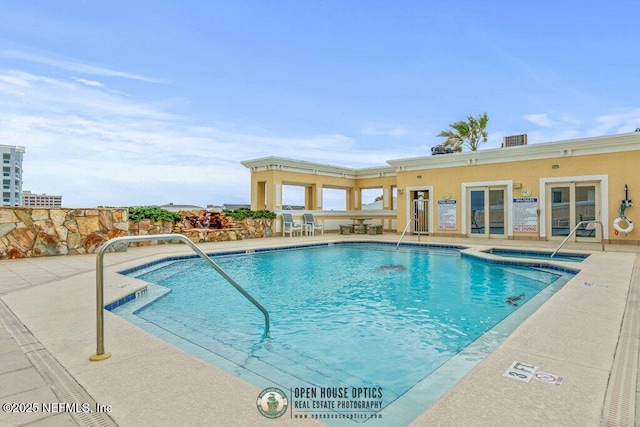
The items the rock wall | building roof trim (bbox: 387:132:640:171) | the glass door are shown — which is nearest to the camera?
the rock wall

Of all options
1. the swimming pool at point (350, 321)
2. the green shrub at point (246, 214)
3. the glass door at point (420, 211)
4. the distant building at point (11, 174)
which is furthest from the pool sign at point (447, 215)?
the distant building at point (11, 174)

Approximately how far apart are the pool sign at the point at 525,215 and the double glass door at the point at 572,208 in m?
0.42

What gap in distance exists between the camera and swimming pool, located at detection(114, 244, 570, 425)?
8.46 feet

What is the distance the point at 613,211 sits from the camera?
10172 mm

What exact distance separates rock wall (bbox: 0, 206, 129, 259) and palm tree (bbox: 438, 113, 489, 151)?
62.5 ft

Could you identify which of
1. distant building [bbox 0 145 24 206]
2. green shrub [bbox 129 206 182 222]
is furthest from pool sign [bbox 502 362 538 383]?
distant building [bbox 0 145 24 206]

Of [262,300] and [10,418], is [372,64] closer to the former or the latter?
[262,300]

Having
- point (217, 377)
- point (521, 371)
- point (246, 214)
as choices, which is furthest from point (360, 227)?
point (217, 377)

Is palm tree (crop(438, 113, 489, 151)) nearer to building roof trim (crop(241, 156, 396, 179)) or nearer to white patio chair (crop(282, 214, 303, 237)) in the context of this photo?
building roof trim (crop(241, 156, 396, 179))

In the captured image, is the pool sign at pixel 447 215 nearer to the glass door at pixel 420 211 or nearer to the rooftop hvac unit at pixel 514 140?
the glass door at pixel 420 211

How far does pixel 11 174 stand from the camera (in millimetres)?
52500

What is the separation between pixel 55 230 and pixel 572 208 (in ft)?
49.3

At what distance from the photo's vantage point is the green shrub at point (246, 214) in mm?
13367

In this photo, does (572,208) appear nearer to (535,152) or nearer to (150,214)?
(535,152)
